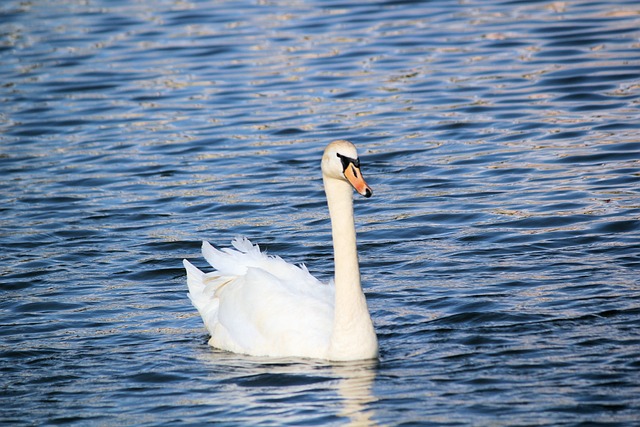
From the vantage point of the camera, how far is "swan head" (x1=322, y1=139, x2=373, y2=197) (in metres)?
7.95

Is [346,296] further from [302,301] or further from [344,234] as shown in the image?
[302,301]

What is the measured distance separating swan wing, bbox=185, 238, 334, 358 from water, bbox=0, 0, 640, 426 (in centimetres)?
16

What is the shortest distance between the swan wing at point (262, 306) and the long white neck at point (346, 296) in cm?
21

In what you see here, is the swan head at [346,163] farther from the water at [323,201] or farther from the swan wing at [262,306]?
the water at [323,201]

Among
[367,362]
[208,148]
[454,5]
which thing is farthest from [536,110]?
[367,362]

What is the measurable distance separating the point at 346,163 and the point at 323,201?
5.05 meters

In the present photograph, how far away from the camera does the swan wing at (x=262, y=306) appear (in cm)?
850

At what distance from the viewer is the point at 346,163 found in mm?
8016

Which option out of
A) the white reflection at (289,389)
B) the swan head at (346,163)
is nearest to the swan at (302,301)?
the swan head at (346,163)

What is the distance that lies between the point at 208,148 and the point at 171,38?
22.2 ft

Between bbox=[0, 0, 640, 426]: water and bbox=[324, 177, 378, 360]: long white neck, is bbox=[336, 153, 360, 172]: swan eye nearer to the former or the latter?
bbox=[324, 177, 378, 360]: long white neck

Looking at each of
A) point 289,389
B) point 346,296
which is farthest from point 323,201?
point 289,389

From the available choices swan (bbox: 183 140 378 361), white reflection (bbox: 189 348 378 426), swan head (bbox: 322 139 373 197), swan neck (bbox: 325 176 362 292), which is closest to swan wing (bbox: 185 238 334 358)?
swan (bbox: 183 140 378 361)

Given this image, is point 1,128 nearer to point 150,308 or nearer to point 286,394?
point 150,308
